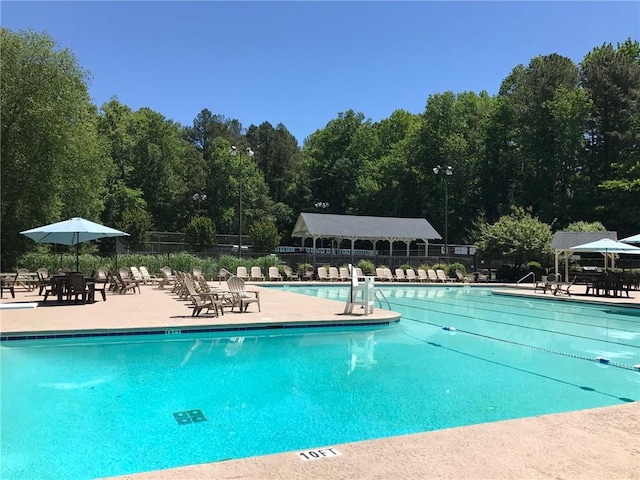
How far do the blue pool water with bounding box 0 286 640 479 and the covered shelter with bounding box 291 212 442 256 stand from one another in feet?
79.3

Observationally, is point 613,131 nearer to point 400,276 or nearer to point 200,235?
point 400,276

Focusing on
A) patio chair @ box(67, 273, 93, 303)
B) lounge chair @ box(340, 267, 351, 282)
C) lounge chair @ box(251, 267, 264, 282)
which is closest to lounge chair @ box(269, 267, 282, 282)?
lounge chair @ box(251, 267, 264, 282)

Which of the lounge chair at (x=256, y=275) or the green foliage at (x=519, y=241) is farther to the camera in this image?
the green foliage at (x=519, y=241)

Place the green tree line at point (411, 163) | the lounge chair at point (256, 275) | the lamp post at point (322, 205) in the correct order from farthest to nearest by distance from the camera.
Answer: the lamp post at point (322, 205)
the green tree line at point (411, 163)
the lounge chair at point (256, 275)

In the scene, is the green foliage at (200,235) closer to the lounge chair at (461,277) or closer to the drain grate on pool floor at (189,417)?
the lounge chair at (461,277)

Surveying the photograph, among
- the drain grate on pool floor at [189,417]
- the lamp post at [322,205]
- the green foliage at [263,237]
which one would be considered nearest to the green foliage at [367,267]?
the green foliage at [263,237]

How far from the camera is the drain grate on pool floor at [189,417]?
5672 millimetres

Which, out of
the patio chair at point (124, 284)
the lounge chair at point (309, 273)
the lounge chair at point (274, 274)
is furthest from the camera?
the lounge chair at point (309, 273)

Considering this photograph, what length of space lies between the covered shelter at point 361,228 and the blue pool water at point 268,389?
2418cm

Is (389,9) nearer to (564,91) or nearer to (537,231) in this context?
(537,231)

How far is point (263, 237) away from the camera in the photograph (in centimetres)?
3550

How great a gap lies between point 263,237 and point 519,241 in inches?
Answer: 657

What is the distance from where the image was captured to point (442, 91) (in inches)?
2148

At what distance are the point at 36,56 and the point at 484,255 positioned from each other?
27287 millimetres
